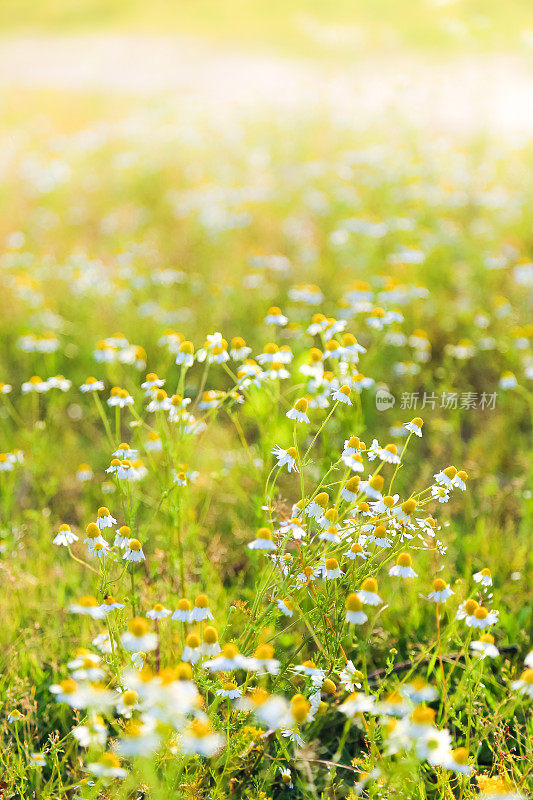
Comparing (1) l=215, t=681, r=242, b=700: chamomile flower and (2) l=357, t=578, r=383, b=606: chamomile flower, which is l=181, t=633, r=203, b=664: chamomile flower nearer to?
(1) l=215, t=681, r=242, b=700: chamomile flower

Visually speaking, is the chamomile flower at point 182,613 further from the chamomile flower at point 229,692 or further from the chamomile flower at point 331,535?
the chamomile flower at point 331,535

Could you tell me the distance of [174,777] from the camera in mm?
1582

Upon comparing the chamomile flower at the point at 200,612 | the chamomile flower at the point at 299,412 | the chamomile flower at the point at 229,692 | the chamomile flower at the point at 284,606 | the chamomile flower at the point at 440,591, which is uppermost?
the chamomile flower at the point at 299,412

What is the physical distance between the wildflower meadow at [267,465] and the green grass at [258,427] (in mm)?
21

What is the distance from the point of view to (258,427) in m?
4.21

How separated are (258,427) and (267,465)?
1.61m

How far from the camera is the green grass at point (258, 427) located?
203cm

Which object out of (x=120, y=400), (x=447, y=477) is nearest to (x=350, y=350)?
(x=447, y=477)

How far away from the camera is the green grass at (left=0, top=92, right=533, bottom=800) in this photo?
6.65 ft

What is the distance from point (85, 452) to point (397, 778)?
9.41 feet

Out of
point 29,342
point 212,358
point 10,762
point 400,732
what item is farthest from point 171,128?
point 400,732

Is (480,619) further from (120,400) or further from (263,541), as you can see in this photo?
(120,400)

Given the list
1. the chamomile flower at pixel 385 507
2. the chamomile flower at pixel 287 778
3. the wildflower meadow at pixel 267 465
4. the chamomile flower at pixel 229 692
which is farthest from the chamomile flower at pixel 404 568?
the chamomile flower at pixel 287 778

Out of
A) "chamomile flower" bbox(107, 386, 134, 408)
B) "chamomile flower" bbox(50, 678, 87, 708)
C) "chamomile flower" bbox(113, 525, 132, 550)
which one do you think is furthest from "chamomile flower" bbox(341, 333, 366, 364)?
"chamomile flower" bbox(50, 678, 87, 708)
